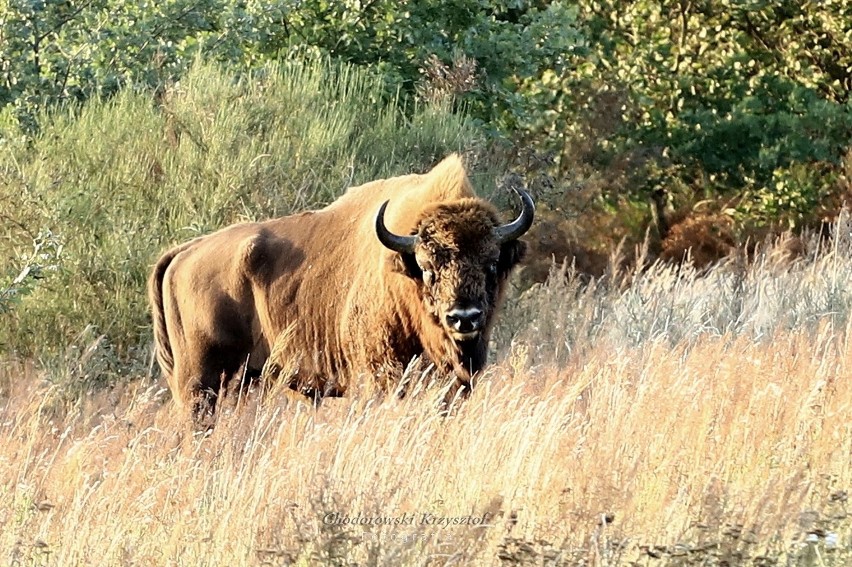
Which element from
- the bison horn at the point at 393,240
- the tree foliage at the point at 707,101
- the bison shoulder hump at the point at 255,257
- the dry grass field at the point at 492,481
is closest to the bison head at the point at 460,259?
the bison horn at the point at 393,240

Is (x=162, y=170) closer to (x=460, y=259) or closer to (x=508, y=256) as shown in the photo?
(x=508, y=256)

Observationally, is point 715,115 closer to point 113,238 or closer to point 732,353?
point 113,238

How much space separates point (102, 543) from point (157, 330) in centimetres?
531

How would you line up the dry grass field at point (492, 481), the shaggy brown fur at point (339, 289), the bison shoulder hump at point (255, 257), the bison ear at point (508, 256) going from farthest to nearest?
the bison shoulder hump at point (255, 257) < the bison ear at point (508, 256) < the shaggy brown fur at point (339, 289) < the dry grass field at point (492, 481)

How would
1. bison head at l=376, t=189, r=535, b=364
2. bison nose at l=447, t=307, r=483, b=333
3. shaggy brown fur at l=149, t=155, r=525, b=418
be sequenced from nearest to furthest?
bison nose at l=447, t=307, r=483, b=333 < bison head at l=376, t=189, r=535, b=364 < shaggy brown fur at l=149, t=155, r=525, b=418

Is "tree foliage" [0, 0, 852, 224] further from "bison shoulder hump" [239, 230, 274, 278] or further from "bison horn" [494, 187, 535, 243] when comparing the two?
"bison horn" [494, 187, 535, 243]

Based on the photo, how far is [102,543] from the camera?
18.9 feet

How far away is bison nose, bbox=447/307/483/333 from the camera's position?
863 cm

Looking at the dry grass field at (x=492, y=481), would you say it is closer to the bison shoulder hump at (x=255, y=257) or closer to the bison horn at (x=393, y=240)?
the bison horn at (x=393, y=240)

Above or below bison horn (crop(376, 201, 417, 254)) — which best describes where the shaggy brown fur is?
below

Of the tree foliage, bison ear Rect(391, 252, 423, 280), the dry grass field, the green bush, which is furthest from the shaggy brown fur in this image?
the tree foliage

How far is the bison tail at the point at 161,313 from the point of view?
10.9m

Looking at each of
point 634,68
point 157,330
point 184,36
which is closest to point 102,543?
point 157,330

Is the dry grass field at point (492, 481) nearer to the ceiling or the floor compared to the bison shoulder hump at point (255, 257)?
nearer to the ceiling
